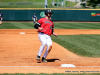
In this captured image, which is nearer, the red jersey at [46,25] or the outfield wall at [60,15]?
the red jersey at [46,25]

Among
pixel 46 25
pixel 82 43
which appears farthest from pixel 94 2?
pixel 46 25

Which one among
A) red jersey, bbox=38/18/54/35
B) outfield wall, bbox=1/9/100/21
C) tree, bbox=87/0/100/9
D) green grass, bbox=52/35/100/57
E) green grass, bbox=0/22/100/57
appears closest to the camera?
red jersey, bbox=38/18/54/35

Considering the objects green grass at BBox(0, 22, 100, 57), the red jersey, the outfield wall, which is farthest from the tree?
the red jersey

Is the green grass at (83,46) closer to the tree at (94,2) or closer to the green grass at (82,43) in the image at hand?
the green grass at (82,43)

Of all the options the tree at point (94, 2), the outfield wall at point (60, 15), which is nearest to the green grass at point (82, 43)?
the outfield wall at point (60, 15)

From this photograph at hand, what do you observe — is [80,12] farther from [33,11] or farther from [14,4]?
[14,4]

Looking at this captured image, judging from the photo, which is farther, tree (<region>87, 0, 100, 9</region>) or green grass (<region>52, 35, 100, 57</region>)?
tree (<region>87, 0, 100, 9</region>)

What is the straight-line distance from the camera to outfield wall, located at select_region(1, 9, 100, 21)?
35938 mm

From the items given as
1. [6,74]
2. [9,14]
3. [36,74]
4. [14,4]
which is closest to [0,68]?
[6,74]

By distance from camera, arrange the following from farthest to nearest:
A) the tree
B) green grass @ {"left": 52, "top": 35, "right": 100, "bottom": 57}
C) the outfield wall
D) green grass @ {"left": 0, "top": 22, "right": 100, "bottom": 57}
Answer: the tree
the outfield wall
green grass @ {"left": 0, "top": 22, "right": 100, "bottom": 57}
green grass @ {"left": 52, "top": 35, "right": 100, "bottom": 57}

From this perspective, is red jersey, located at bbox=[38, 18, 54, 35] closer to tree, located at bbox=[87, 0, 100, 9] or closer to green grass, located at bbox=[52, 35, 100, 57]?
green grass, located at bbox=[52, 35, 100, 57]

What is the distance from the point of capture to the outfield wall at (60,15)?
118 feet

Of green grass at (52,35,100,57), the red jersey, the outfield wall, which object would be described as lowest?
Result: the outfield wall

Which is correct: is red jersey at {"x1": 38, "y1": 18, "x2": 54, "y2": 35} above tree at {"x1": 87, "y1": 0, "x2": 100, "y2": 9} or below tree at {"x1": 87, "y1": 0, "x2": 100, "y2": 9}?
above
